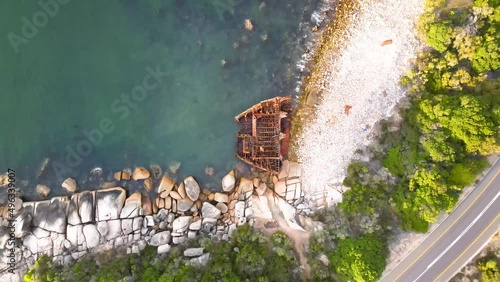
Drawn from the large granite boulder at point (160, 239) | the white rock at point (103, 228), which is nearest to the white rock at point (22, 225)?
the white rock at point (103, 228)

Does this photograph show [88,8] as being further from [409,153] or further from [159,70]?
[409,153]

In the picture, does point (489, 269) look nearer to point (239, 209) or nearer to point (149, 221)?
point (239, 209)

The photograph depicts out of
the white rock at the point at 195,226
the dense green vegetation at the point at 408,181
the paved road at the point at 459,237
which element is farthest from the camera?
the white rock at the point at 195,226

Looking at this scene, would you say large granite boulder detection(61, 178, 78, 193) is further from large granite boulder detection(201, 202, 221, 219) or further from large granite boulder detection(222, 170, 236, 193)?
large granite boulder detection(222, 170, 236, 193)

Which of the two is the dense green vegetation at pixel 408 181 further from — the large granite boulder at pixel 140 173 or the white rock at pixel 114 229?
the large granite boulder at pixel 140 173

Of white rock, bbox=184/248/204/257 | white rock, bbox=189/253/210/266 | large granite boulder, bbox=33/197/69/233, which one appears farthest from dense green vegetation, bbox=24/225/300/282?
large granite boulder, bbox=33/197/69/233

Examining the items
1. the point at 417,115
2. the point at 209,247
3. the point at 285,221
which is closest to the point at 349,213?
the point at 285,221

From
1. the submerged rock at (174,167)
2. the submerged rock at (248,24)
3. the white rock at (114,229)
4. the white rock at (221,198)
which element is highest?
the submerged rock at (248,24)
